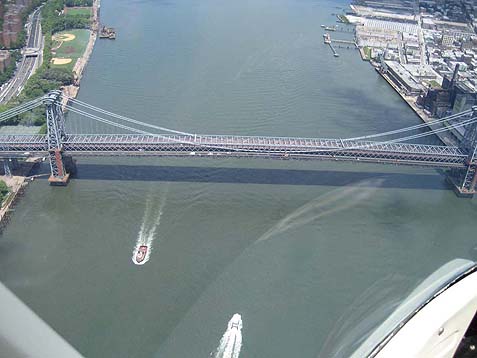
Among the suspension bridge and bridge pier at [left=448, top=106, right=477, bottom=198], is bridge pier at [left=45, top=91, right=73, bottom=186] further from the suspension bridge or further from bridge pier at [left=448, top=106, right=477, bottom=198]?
bridge pier at [left=448, top=106, right=477, bottom=198]

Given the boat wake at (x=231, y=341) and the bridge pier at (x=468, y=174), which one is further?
the bridge pier at (x=468, y=174)

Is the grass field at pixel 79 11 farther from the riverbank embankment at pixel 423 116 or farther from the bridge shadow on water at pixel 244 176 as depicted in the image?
the bridge shadow on water at pixel 244 176

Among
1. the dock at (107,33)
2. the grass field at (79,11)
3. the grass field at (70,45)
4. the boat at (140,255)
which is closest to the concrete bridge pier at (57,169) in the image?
the boat at (140,255)

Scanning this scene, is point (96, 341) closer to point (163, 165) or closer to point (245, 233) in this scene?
point (245, 233)

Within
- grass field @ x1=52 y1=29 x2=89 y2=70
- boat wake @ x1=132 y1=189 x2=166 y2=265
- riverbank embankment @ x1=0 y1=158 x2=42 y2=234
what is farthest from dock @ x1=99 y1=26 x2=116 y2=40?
boat wake @ x1=132 y1=189 x2=166 y2=265

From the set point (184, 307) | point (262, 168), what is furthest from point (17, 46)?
point (184, 307)
